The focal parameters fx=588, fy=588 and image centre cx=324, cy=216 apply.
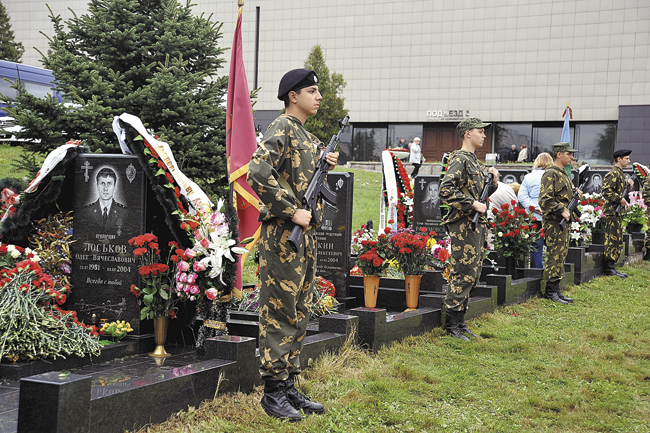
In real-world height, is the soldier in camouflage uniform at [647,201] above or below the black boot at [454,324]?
above

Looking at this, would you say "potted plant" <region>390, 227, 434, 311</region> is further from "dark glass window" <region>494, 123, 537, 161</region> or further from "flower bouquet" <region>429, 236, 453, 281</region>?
"dark glass window" <region>494, 123, 537, 161</region>

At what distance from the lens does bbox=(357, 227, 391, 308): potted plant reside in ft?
25.1

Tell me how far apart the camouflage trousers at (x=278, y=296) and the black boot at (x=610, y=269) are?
1062 cm

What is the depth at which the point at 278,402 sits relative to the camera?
4215 millimetres

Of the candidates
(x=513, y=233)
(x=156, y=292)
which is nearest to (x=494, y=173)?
(x=513, y=233)

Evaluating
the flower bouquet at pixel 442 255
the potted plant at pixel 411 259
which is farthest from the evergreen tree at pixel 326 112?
the potted plant at pixel 411 259

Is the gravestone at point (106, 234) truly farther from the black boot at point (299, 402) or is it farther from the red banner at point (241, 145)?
the black boot at point (299, 402)

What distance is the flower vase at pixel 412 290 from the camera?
795 centimetres

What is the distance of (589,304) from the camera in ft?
31.5

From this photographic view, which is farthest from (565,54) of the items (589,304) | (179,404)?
(179,404)

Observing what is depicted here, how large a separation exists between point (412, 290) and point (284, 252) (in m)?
4.11

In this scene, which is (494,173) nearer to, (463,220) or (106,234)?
(463,220)

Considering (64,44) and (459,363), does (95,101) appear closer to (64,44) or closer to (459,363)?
(64,44)

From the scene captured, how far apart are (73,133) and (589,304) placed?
8.79m
